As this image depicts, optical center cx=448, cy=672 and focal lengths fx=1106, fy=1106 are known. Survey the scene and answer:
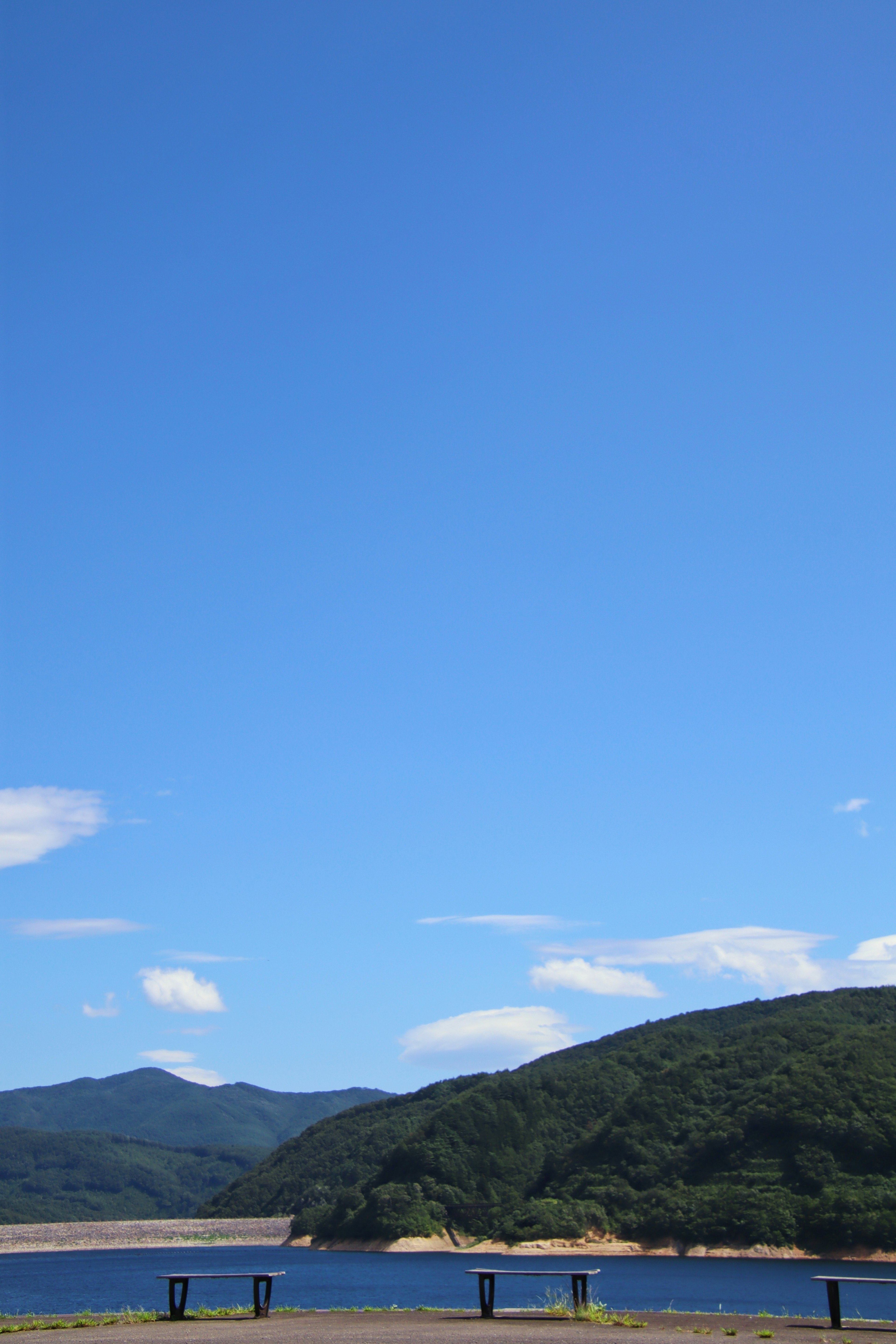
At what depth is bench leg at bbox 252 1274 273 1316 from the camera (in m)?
21.5

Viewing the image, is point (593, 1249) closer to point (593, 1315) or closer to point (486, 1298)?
point (486, 1298)

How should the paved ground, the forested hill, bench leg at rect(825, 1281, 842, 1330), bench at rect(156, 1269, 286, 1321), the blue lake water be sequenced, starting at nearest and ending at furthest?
the paved ground → bench leg at rect(825, 1281, 842, 1330) → bench at rect(156, 1269, 286, 1321) → the blue lake water → the forested hill

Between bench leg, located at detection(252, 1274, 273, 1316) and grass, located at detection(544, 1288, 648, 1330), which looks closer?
grass, located at detection(544, 1288, 648, 1330)

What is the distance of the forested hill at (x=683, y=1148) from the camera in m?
115

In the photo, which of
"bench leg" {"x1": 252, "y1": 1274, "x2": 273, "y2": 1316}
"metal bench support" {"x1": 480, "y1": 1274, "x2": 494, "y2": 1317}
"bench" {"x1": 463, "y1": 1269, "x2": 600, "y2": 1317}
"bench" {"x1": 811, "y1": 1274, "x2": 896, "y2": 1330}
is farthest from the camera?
"bench leg" {"x1": 252, "y1": 1274, "x2": 273, "y2": 1316}

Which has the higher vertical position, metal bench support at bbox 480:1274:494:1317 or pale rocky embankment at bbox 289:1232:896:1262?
metal bench support at bbox 480:1274:494:1317

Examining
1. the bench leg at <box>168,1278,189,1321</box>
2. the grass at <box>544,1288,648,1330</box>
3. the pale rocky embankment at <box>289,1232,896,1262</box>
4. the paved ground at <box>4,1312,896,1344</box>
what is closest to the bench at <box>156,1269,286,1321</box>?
the bench leg at <box>168,1278,189,1321</box>

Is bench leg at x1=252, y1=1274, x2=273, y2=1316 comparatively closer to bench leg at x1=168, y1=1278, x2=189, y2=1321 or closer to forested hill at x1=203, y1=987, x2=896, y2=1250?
bench leg at x1=168, y1=1278, x2=189, y2=1321

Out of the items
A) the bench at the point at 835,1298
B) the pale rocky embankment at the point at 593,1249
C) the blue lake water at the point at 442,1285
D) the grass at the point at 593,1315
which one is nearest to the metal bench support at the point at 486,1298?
the grass at the point at 593,1315

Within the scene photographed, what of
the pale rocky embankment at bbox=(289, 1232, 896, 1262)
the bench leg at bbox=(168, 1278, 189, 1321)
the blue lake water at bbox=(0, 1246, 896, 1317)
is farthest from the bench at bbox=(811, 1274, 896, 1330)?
the pale rocky embankment at bbox=(289, 1232, 896, 1262)

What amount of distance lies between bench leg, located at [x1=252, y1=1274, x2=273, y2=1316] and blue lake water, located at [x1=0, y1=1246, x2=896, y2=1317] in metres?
20.1

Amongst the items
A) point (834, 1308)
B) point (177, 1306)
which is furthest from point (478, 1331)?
point (177, 1306)

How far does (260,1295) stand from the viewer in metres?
22.6

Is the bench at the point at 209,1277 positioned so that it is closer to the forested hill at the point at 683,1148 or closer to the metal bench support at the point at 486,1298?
the metal bench support at the point at 486,1298
